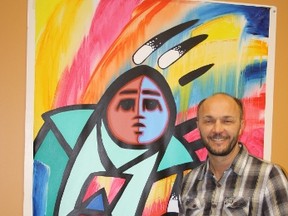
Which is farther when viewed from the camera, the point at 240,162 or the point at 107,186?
the point at 107,186

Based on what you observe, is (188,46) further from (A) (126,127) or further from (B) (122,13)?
(A) (126,127)

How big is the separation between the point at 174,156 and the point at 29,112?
570 millimetres

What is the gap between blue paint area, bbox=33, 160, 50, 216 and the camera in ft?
3.87

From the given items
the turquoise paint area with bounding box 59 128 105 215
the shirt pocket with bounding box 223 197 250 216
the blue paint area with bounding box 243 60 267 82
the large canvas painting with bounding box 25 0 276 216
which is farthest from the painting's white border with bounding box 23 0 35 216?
the blue paint area with bounding box 243 60 267 82

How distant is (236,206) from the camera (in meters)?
1.04

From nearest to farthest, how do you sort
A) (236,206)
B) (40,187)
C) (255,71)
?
(236,206) → (40,187) → (255,71)

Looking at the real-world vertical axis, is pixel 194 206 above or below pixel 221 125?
below

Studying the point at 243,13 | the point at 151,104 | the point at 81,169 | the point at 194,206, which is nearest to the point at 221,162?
the point at 194,206

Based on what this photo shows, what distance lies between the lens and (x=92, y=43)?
123 centimetres

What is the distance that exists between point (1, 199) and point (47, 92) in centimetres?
42

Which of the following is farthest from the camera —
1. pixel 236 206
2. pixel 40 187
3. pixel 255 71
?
pixel 255 71

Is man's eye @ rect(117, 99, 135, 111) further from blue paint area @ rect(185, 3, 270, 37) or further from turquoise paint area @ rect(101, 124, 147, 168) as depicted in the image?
blue paint area @ rect(185, 3, 270, 37)

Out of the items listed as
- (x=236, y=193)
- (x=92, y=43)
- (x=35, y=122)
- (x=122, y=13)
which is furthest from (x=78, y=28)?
(x=236, y=193)

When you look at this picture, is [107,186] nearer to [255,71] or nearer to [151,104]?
[151,104]
